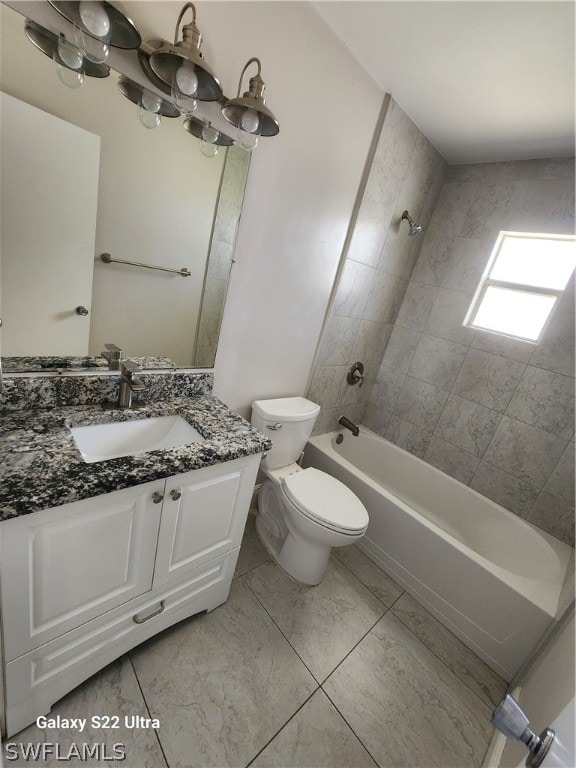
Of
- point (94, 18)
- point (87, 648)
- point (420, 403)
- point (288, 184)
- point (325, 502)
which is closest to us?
point (94, 18)

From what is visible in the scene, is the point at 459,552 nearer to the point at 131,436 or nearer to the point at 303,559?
the point at 303,559

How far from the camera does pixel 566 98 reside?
4.42 ft

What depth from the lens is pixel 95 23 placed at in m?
0.75

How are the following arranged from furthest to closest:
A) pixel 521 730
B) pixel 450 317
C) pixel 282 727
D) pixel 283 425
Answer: pixel 450 317 → pixel 283 425 → pixel 282 727 → pixel 521 730

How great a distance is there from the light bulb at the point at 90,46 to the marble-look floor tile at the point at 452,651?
93.9 inches

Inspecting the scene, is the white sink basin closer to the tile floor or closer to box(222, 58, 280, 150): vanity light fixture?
the tile floor

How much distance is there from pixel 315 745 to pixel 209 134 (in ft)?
7.10

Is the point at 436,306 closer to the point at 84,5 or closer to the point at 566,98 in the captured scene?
the point at 566,98

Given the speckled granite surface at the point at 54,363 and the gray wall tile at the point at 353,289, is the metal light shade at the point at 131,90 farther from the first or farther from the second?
the gray wall tile at the point at 353,289

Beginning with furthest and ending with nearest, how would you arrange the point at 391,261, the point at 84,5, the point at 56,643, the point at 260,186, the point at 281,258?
the point at 391,261 → the point at 281,258 → the point at 260,186 → the point at 56,643 → the point at 84,5

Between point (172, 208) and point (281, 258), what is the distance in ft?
1.83

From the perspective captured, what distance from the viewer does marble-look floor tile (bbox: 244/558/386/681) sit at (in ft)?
4.33

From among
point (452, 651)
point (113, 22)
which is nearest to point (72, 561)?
point (113, 22)

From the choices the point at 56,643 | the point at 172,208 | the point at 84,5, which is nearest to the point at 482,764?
the point at 56,643
